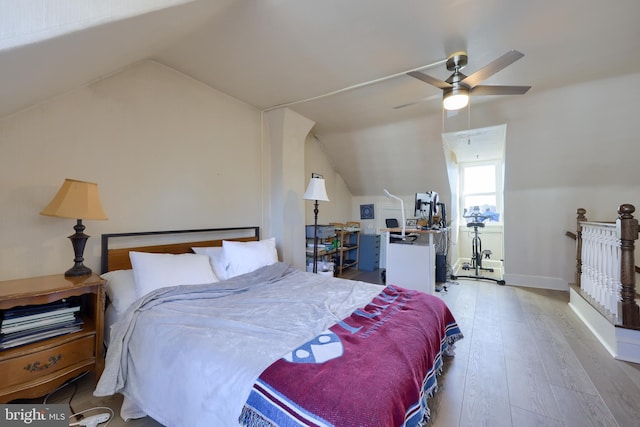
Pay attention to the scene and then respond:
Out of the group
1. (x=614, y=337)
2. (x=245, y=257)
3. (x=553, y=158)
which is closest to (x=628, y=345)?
(x=614, y=337)

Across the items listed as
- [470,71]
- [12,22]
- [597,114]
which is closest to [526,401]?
[470,71]

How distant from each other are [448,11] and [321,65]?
1084 mm

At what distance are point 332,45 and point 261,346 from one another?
7.31 ft

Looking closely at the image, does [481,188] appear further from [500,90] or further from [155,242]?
[155,242]

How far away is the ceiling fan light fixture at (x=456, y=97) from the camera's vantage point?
2.24 metres

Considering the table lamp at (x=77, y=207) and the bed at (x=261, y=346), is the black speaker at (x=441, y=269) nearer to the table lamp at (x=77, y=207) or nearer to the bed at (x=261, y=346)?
the bed at (x=261, y=346)

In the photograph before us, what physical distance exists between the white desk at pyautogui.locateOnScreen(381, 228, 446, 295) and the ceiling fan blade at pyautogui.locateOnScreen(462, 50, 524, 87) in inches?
66.7

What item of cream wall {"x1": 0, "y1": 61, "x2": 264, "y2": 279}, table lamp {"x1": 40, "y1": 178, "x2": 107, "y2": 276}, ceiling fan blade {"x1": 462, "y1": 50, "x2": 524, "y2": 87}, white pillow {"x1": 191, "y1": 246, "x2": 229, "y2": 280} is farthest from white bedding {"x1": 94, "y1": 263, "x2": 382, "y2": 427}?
ceiling fan blade {"x1": 462, "y1": 50, "x2": 524, "y2": 87}

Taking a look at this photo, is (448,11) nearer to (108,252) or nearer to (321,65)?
(321,65)

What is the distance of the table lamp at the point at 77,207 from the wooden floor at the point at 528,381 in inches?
33.0

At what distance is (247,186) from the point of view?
328 centimetres

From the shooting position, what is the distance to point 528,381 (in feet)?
5.80

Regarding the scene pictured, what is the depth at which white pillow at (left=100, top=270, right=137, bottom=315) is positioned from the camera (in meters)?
1.78

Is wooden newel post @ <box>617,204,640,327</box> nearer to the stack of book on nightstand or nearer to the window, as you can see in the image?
the window
